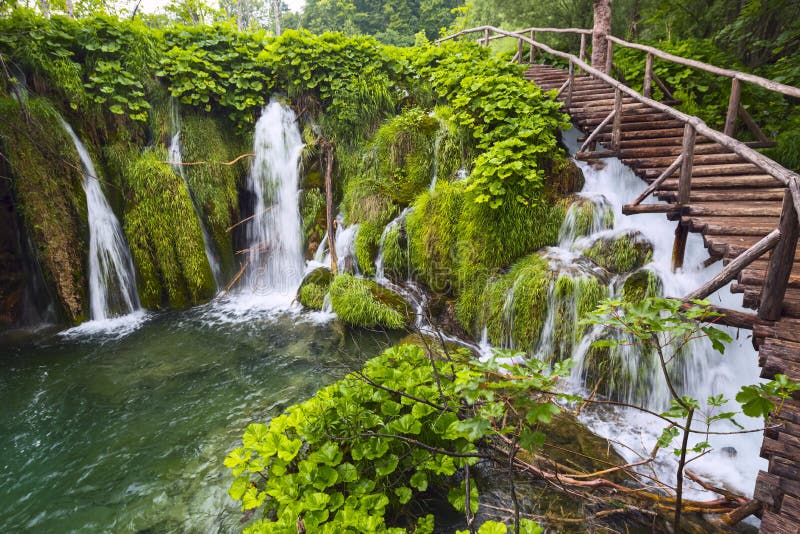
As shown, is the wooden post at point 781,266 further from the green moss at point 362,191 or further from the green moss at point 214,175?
the green moss at point 214,175

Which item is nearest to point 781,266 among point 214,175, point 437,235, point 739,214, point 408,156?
point 739,214

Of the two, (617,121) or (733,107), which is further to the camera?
(617,121)

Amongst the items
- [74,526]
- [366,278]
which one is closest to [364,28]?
[366,278]

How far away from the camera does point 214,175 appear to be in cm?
825

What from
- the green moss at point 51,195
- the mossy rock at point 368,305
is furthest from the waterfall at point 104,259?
the mossy rock at point 368,305

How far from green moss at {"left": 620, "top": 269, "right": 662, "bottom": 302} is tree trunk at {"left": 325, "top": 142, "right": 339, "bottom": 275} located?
193 inches

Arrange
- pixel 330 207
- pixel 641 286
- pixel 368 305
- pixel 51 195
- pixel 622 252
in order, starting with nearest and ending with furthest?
pixel 641 286 → pixel 622 252 → pixel 368 305 → pixel 51 195 → pixel 330 207

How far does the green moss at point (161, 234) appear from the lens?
24.2 feet

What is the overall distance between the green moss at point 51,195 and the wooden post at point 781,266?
29.5ft

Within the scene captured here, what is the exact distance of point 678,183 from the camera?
15.2 feet

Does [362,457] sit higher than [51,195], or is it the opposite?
[51,195]

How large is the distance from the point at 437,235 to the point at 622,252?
278 centimetres

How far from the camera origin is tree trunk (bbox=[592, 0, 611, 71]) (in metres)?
7.84

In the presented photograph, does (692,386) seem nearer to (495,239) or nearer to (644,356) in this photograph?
(644,356)
